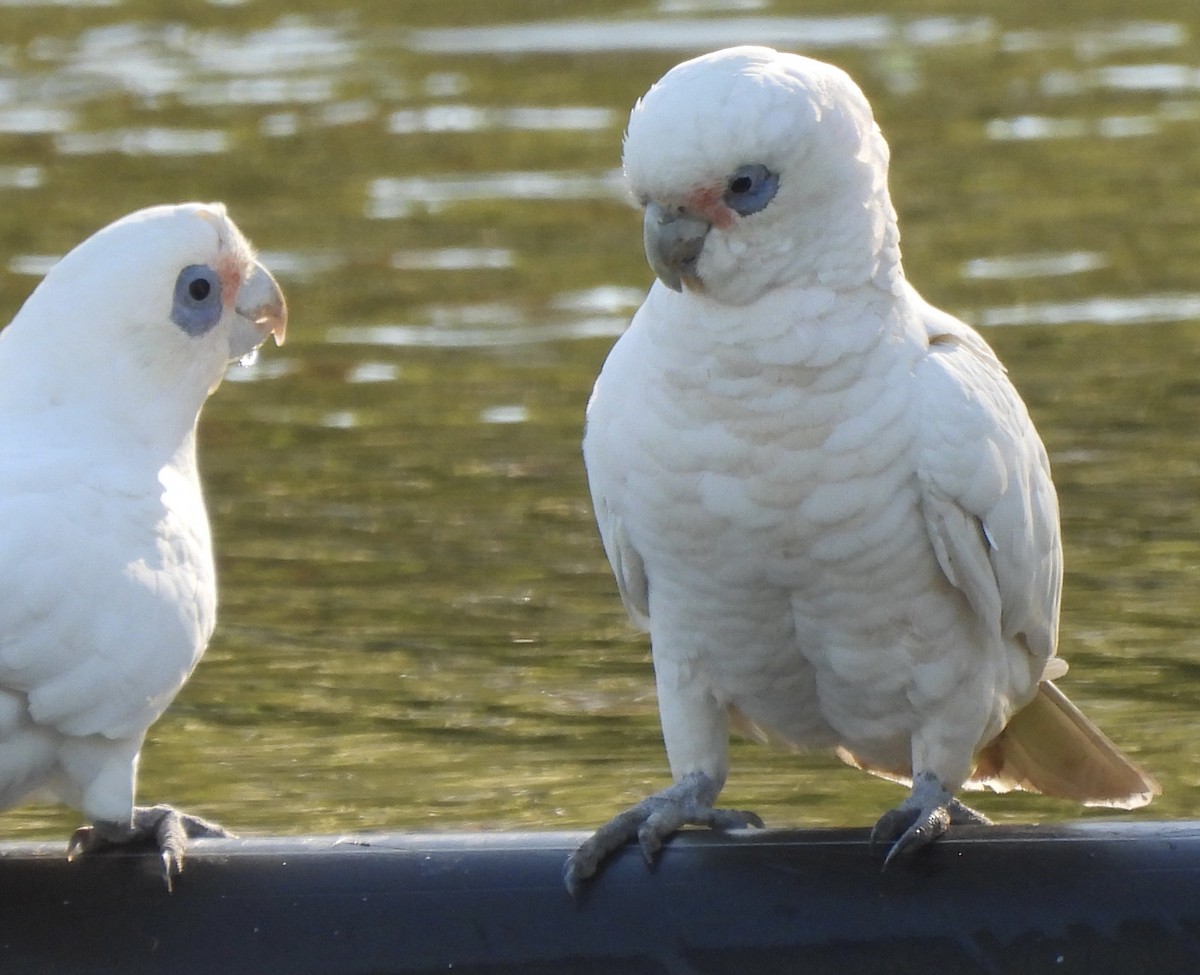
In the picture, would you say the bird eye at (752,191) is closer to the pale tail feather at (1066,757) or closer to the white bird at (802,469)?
the white bird at (802,469)

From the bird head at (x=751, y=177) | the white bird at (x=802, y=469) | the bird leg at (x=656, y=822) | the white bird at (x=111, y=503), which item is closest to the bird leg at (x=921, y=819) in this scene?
the white bird at (x=802, y=469)

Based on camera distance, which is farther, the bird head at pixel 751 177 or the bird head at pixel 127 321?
the bird head at pixel 127 321

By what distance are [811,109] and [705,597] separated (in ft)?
2.43

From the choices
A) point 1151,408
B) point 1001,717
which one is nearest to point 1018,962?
point 1001,717

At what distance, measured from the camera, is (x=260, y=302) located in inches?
140

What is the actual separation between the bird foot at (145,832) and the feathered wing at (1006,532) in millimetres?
1156

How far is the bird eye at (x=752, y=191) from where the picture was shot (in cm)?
288

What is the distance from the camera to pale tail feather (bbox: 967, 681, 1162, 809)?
11.7 feet

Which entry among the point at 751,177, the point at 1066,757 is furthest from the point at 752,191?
the point at 1066,757

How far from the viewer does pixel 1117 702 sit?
461cm

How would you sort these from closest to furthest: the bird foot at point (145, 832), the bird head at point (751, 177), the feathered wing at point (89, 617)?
the bird head at point (751, 177)
the feathered wing at point (89, 617)
the bird foot at point (145, 832)

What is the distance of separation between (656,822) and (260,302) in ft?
3.61

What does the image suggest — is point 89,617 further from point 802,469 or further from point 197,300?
point 802,469

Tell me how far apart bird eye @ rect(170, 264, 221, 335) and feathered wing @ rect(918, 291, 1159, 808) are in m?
1.12
